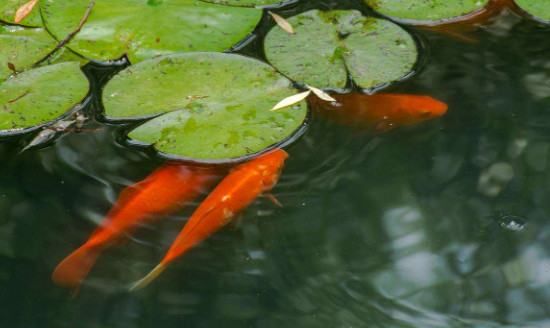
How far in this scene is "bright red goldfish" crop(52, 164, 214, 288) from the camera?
1.58 meters

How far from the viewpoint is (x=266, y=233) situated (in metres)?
1.68

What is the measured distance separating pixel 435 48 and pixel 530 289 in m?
0.75

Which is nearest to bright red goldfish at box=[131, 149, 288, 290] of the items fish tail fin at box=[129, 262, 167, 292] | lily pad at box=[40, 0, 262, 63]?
fish tail fin at box=[129, 262, 167, 292]

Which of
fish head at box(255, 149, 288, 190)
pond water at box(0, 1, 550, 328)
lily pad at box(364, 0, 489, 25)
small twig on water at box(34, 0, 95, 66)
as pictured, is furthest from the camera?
lily pad at box(364, 0, 489, 25)

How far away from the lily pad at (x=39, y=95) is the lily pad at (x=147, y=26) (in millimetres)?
100

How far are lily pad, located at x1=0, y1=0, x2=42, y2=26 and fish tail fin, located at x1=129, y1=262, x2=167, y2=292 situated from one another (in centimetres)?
83

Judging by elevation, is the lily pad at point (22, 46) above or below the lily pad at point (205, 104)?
above

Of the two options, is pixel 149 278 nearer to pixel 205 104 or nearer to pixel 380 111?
pixel 205 104

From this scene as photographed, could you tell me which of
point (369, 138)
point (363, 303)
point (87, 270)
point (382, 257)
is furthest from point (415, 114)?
point (87, 270)

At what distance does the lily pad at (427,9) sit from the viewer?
2115 millimetres

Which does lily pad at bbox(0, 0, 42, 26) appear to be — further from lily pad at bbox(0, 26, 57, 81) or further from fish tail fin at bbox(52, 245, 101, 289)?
fish tail fin at bbox(52, 245, 101, 289)

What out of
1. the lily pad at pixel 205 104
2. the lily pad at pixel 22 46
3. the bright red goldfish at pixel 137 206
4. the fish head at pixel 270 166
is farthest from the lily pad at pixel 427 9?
the lily pad at pixel 22 46

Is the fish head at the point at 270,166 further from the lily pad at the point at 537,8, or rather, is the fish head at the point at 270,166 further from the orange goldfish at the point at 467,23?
the lily pad at the point at 537,8

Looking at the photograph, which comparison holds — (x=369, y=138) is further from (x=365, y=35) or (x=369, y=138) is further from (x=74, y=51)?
(x=74, y=51)
